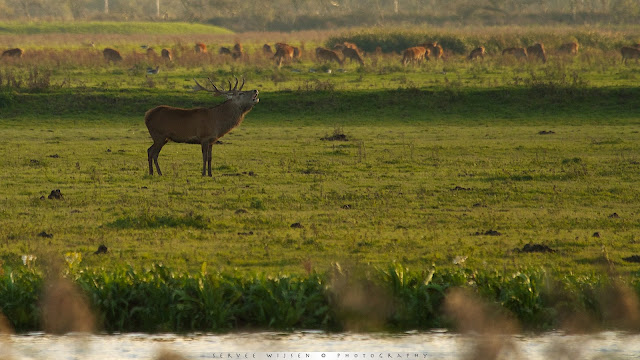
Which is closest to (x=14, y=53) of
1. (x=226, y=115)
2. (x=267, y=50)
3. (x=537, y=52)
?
(x=267, y=50)

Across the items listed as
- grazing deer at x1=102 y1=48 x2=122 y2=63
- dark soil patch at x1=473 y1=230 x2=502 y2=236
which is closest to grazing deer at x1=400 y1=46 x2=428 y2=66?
grazing deer at x1=102 y1=48 x2=122 y2=63

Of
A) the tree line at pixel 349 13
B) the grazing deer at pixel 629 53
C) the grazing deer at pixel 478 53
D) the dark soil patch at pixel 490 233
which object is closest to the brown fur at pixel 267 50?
the grazing deer at pixel 478 53

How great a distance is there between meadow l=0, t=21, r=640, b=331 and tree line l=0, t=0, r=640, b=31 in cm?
4508

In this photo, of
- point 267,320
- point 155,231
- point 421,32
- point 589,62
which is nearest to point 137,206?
point 155,231

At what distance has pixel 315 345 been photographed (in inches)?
360

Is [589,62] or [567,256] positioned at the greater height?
[589,62]

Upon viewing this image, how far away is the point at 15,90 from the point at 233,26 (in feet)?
191

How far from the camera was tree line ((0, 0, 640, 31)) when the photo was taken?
8100cm

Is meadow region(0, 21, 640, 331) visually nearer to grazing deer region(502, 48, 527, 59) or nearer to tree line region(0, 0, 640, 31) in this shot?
grazing deer region(502, 48, 527, 59)

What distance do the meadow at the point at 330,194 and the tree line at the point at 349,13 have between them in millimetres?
45079

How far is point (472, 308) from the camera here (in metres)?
9.41

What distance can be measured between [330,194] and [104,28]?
210ft

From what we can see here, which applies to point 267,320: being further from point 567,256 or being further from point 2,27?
point 2,27

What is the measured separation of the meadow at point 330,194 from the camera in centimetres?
988
